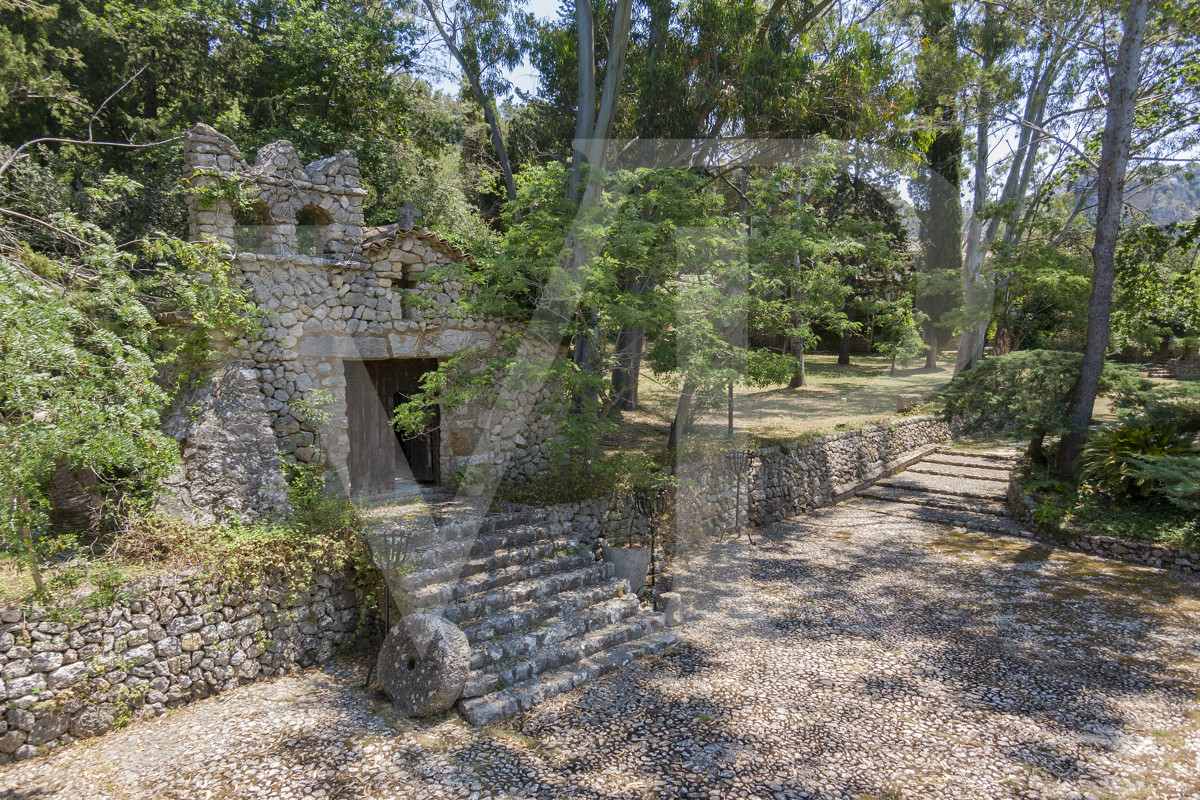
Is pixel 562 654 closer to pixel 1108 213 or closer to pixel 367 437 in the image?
pixel 367 437

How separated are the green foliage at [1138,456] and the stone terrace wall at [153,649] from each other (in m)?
11.7

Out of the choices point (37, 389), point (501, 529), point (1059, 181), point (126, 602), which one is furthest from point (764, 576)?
Answer: point (1059, 181)

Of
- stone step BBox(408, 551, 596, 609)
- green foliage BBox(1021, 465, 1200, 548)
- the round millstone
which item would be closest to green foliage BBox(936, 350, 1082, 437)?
green foliage BBox(1021, 465, 1200, 548)

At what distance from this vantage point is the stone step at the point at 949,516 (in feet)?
38.0

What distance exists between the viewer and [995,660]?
6695mm

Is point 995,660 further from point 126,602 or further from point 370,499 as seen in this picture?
point 126,602

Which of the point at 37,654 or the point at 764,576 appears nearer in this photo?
the point at 37,654

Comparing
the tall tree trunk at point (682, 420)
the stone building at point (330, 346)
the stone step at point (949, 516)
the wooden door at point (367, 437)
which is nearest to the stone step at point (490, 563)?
the stone building at point (330, 346)

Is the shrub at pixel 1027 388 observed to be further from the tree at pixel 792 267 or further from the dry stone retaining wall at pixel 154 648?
the dry stone retaining wall at pixel 154 648

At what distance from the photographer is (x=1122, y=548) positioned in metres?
9.95

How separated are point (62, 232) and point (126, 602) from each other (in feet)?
10.4

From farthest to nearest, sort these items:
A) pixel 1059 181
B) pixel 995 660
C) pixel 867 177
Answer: pixel 867 177 → pixel 1059 181 → pixel 995 660

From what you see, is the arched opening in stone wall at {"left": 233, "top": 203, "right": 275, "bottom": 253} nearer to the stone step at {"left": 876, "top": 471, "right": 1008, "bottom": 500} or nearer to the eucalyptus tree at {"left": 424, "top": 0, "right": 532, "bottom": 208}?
the eucalyptus tree at {"left": 424, "top": 0, "right": 532, "bottom": 208}

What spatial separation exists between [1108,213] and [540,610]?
12.1 meters
